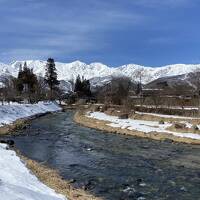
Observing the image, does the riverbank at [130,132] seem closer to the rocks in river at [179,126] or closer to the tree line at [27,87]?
the rocks in river at [179,126]

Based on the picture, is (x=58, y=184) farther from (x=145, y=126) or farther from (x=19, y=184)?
(x=145, y=126)

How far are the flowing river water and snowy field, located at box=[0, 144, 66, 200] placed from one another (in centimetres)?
240

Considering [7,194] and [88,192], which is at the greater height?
[7,194]

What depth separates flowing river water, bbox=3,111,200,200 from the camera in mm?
18375

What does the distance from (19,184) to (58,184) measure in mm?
2805

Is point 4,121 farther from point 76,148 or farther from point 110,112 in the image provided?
point 76,148

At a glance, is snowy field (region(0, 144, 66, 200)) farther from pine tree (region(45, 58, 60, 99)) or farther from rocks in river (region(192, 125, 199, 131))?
pine tree (region(45, 58, 60, 99))

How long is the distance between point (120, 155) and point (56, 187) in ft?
38.6

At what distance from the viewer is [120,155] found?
93.8ft

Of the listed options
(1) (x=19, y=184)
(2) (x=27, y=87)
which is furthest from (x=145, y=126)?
(2) (x=27, y=87)

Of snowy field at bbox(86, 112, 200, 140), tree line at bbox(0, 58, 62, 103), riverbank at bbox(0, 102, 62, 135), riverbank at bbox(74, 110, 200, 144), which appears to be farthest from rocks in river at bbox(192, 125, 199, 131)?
tree line at bbox(0, 58, 62, 103)

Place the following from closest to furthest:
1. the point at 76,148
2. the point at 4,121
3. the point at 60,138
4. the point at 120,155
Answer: the point at 120,155
the point at 76,148
the point at 60,138
the point at 4,121

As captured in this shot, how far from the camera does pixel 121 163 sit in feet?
82.8

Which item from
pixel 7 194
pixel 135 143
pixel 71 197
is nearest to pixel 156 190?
pixel 71 197
